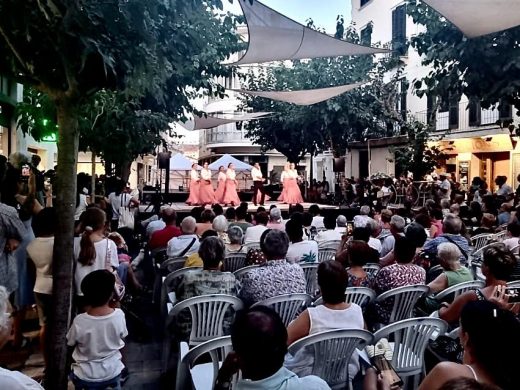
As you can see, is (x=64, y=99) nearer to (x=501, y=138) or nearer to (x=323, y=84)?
(x=501, y=138)

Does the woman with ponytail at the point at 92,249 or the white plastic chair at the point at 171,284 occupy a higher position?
the woman with ponytail at the point at 92,249

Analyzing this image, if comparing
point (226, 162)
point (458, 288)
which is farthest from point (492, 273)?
point (226, 162)

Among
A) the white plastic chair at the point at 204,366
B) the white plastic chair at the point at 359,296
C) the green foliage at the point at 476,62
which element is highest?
the green foliage at the point at 476,62

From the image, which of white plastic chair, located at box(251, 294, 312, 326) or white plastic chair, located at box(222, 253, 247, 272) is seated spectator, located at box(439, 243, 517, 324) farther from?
white plastic chair, located at box(222, 253, 247, 272)

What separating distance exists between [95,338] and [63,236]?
86 centimetres

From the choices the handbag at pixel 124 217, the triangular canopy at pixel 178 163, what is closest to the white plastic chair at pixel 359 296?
the handbag at pixel 124 217

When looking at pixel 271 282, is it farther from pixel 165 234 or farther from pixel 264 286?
pixel 165 234

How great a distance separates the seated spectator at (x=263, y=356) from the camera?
6.32 ft

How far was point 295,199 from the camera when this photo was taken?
754 inches

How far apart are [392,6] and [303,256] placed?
22879 mm

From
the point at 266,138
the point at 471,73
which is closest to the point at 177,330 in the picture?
the point at 471,73

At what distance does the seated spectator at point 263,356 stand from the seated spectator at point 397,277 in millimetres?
2157

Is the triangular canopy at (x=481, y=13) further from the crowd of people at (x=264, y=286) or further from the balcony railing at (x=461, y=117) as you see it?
the balcony railing at (x=461, y=117)

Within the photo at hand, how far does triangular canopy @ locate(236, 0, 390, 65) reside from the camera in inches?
296
